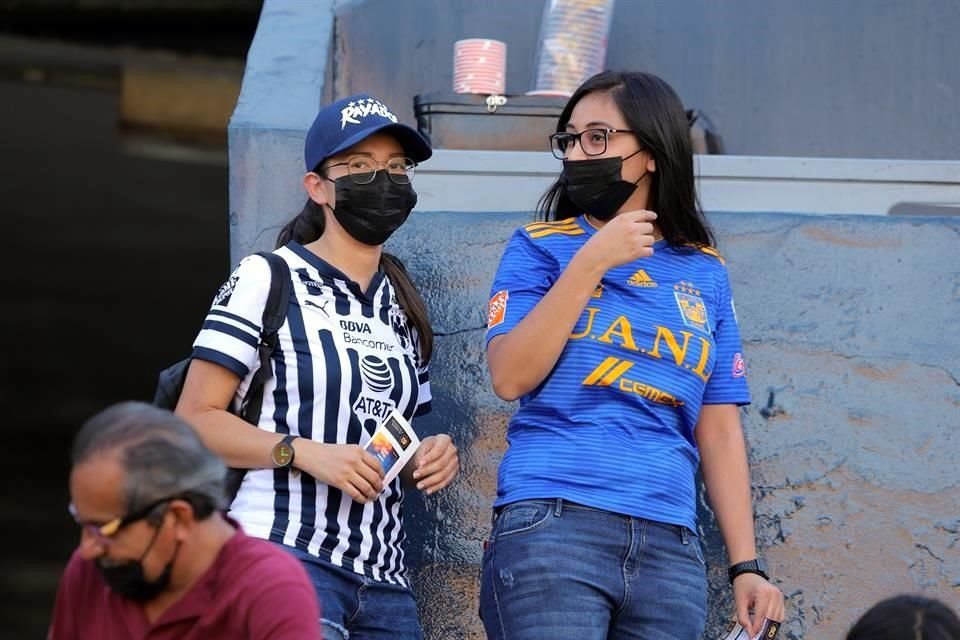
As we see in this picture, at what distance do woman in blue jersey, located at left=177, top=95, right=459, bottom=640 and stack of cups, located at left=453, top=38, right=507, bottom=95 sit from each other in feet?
6.85

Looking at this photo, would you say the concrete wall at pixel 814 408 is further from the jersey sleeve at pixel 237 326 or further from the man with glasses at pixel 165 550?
the man with glasses at pixel 165 550

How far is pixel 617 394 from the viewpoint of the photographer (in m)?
3.18

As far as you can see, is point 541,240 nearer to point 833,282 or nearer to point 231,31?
point 833,282

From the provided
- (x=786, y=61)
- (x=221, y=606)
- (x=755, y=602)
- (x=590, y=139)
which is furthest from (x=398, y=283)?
(x=786, y=61)

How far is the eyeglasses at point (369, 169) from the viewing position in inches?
141

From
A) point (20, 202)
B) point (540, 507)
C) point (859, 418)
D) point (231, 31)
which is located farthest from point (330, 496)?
point (20, 202)

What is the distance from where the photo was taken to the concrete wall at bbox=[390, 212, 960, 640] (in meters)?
4.14

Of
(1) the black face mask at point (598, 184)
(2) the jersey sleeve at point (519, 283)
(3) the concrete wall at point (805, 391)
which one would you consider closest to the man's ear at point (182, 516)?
(2) the jersey sleeve at point (519, 283)

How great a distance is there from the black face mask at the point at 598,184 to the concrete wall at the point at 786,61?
9.53 ft

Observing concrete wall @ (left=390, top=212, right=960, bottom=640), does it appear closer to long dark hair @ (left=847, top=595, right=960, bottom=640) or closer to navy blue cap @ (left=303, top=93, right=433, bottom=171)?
navy blue cap @ (left=303, top=93, right=433, bottom=171)

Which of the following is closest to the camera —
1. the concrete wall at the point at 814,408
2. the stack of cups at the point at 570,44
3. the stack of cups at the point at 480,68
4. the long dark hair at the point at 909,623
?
the long dark hair at the point at 909,623

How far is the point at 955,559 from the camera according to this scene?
415cm

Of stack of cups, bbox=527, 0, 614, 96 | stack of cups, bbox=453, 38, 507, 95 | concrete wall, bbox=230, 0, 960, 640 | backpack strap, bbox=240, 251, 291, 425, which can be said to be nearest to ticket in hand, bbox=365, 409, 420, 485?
backpack strap, bbox=240, 251, 291, 425

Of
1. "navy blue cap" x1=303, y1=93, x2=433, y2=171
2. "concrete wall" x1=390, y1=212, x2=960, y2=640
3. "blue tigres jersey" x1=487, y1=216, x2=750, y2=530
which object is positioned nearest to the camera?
"blue tigres jersey" x1=487, y1=216, x2=750, y2=530
